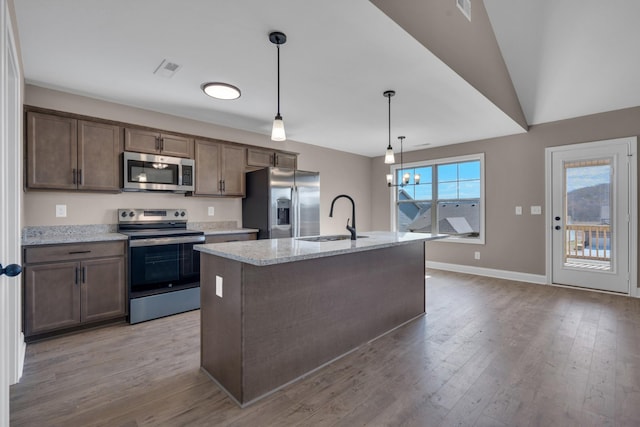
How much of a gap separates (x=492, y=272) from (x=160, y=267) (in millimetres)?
4886

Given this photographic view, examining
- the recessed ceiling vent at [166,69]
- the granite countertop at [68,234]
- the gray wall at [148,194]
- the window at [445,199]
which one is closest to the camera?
the recessed ceiling vent at [166,69]

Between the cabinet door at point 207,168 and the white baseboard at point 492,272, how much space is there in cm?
413

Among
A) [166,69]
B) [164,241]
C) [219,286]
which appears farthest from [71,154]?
[219,286]

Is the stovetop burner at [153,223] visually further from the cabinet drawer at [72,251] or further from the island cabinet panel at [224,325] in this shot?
the island cabinet panel at [224,325]

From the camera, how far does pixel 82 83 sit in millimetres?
2895

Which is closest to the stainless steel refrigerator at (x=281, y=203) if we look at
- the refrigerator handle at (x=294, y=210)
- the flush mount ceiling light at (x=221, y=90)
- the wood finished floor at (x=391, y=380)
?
the refrigerator handle at (x=294, y=210)

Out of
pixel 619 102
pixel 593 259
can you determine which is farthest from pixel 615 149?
pixel 593 259

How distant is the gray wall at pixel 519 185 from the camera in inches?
164

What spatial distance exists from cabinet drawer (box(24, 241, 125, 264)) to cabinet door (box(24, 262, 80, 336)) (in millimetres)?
60

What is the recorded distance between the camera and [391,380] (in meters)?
2.02

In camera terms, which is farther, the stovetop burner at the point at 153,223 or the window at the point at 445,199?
the window at the point at 445,199

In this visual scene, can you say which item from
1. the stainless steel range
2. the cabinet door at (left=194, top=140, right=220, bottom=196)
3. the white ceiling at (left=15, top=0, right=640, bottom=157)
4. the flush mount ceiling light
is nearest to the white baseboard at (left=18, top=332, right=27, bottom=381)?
the stainless steel range

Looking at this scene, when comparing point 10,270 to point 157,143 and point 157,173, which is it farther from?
point 157,143

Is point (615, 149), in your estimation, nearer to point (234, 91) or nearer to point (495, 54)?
point (495, 54)
